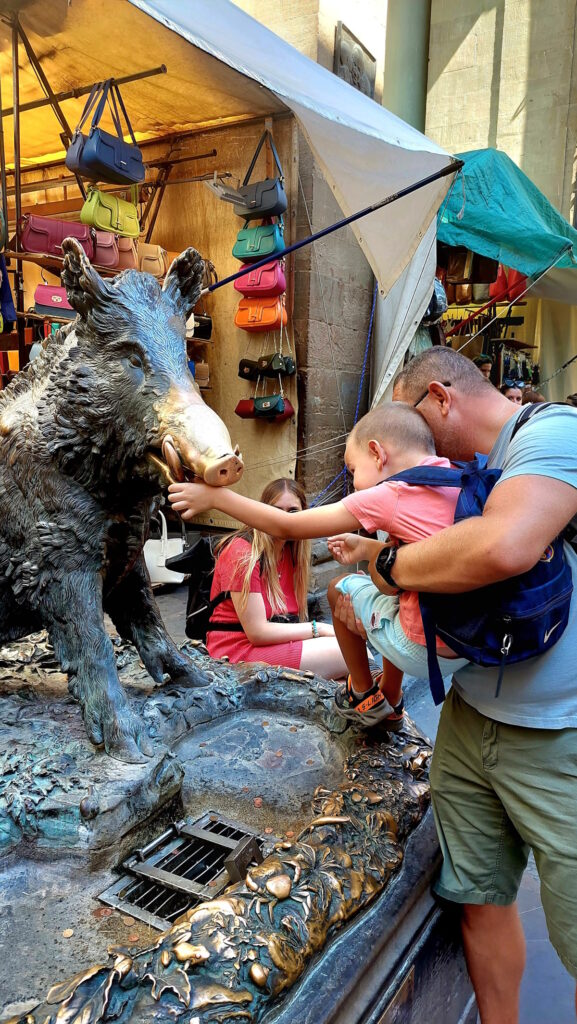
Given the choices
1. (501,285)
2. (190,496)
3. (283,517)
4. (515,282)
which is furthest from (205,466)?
(501,285)

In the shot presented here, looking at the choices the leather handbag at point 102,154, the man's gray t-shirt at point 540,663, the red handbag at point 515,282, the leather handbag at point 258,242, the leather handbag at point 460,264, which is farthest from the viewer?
the red handbag at point 515,282

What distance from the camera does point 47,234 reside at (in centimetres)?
390

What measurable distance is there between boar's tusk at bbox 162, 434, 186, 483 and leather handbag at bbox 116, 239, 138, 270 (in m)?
3.16

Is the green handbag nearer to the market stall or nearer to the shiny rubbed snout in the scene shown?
the market stall

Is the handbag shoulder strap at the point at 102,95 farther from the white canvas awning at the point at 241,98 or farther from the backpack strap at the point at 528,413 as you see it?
the backpack strap at the point at 528,413

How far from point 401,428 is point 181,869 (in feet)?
2.99

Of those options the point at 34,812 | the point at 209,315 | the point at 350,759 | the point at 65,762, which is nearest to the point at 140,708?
the point at 65,762

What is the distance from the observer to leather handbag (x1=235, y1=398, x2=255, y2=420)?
4.59 meters

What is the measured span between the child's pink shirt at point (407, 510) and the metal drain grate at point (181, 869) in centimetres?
53

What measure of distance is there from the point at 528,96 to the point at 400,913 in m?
8.79

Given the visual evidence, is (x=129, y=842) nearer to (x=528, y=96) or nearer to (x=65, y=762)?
(x=65, y=762)

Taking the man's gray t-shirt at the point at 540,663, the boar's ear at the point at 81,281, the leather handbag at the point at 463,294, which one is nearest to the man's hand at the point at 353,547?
the man's gray t-shirt at the point at 540,663

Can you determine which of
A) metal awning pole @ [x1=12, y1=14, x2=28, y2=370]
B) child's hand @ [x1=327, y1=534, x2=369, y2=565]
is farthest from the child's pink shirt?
metal awning pole @ [x1=12, y1=14, x2=28, y2=370]

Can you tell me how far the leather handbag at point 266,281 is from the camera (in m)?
4.25
